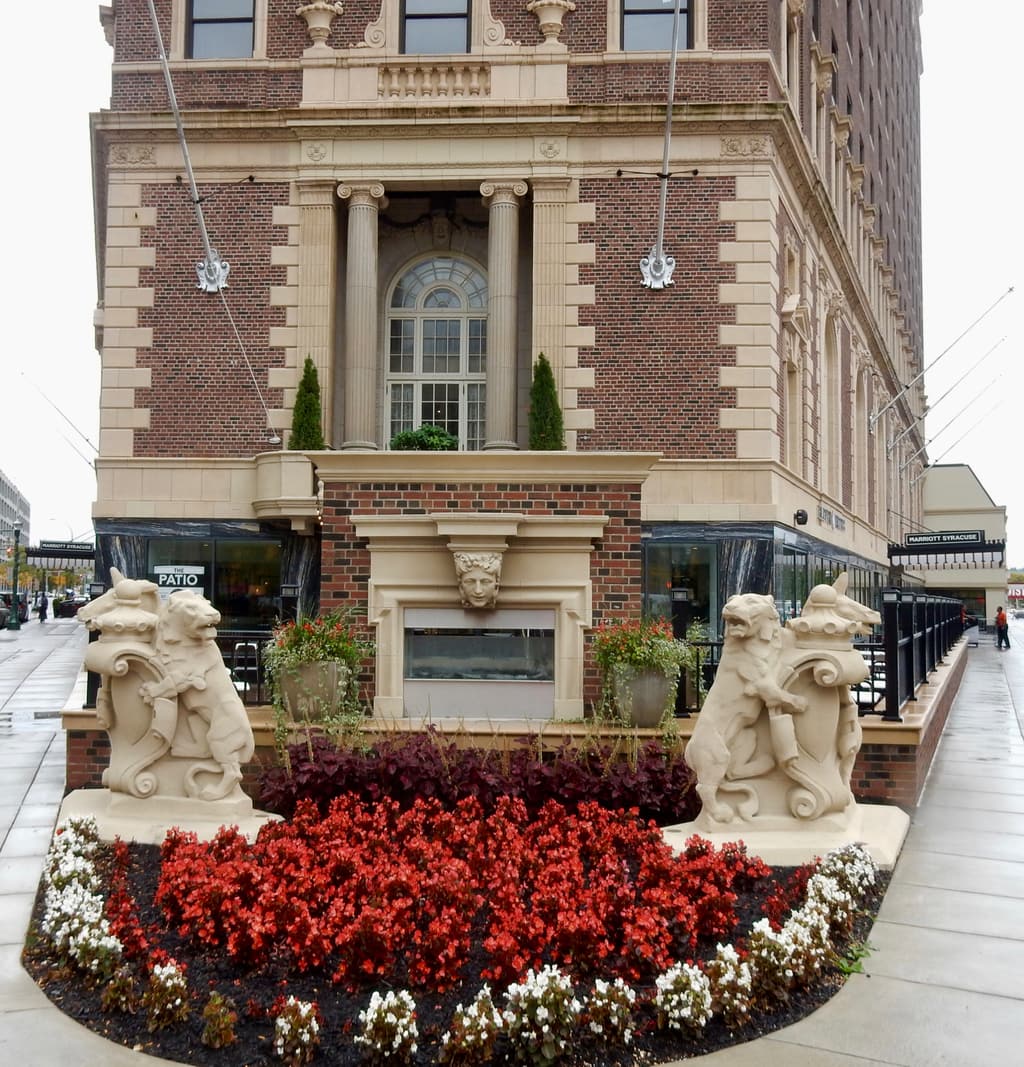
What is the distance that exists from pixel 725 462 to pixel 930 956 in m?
15.2

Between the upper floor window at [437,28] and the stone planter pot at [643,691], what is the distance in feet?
55.4

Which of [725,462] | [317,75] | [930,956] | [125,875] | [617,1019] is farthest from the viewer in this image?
[317,75]

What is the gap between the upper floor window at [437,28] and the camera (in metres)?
22.2

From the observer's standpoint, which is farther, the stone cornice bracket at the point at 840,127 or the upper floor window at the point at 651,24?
the stone cornice bracket at the point at 840,127

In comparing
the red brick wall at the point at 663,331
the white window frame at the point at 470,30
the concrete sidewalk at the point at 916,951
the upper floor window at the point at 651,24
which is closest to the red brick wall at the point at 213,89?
the white window frame at the point at 470,30

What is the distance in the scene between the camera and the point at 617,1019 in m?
4.69

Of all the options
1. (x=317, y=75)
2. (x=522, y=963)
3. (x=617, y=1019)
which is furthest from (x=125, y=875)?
(x=317, y=75)

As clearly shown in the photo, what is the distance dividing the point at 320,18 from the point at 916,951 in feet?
69.6

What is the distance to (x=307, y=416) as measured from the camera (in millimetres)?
20578

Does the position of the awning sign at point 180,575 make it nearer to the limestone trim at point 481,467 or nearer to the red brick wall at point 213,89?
the red brick wall at point 213,89

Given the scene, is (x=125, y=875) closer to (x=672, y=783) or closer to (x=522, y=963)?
(x=522, y=963)

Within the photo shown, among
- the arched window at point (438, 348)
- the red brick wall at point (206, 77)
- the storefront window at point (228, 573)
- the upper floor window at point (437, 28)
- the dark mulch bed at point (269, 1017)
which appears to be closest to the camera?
the dark mulch bed at point (269, 1017)

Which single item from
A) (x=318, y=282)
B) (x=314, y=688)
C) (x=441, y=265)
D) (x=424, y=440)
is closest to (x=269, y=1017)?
(x=314, y=688)

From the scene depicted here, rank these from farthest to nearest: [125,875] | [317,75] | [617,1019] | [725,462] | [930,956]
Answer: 1. [317,75]
2. [725,462]
3. [125,875]
4. [930,956]
5. [617,1019]
